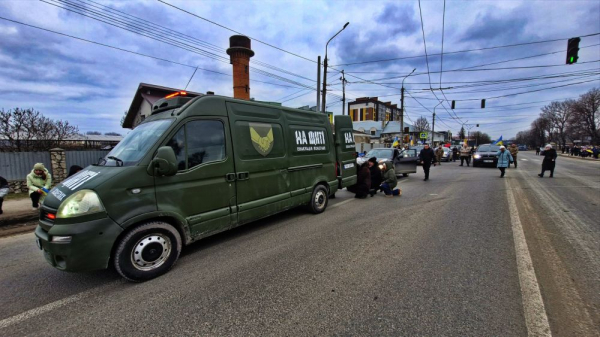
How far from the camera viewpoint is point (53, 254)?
110 inches

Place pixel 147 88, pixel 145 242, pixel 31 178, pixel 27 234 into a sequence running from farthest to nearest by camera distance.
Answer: pixel 147 88, pixel 31 178, pixel 27 234, pixel 145 242

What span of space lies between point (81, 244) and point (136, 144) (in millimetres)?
1401

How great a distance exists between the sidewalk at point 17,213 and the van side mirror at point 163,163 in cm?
589

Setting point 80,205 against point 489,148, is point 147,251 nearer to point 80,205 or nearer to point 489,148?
point 80,205

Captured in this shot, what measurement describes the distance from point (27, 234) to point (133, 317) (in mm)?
4891

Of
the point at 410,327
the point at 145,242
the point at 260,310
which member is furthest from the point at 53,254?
the point at 410,327

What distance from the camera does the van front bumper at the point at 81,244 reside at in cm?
274

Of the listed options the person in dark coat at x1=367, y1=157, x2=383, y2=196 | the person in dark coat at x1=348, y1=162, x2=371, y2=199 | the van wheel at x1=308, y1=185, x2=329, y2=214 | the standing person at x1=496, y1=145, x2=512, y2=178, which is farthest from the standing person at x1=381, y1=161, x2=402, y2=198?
the standing person at x1=496, y1=145, x2=512, y2=178

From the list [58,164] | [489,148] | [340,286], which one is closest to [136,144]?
[340,286]

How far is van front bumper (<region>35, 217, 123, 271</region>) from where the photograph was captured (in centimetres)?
274

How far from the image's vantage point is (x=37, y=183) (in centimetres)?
690

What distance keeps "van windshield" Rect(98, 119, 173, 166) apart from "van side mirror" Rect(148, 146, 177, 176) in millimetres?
232

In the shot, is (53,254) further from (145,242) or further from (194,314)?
(194,314)

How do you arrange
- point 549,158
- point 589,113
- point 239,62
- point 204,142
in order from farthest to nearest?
A: point 589,113, point 239,62, point 549,158, point 204,142
